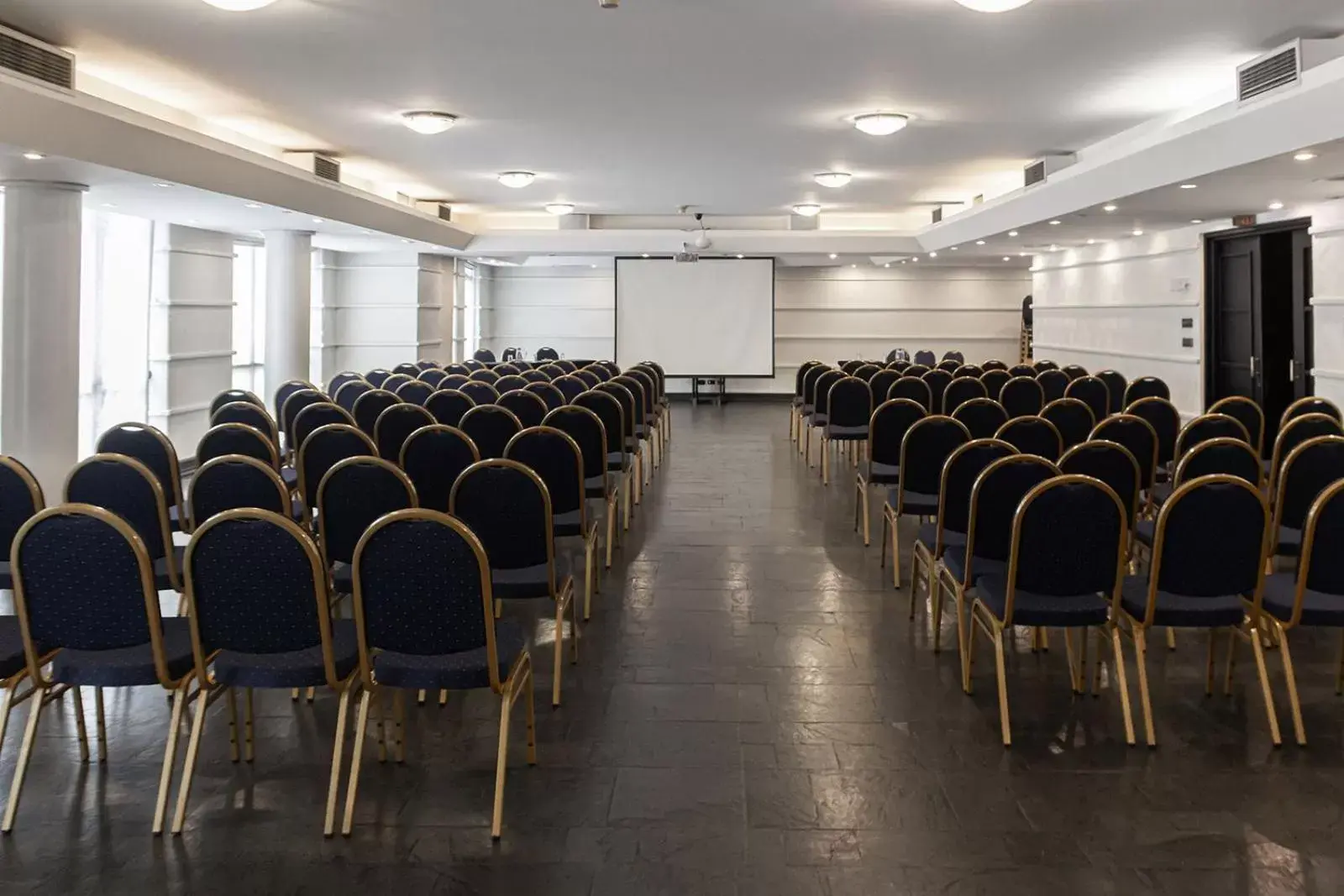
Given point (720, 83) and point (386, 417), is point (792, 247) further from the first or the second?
point (386, 417)

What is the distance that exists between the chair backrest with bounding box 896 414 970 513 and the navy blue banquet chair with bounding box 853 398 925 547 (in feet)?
3.23

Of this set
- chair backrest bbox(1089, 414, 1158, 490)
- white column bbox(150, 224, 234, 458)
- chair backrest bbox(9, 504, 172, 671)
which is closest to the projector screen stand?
white column bbox(150, 224, 234, 458)

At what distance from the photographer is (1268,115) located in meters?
6.90

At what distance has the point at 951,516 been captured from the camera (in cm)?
570

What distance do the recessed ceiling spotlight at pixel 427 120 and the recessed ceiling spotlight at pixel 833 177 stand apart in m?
5.22

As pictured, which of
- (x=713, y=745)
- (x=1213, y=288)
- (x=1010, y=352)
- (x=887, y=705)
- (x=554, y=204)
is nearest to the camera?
(x=713, y=745)

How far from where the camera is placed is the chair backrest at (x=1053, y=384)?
10852 mm

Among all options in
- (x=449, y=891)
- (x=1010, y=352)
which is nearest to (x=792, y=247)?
(x=1010, y=352)

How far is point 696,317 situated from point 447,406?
39.6 feet

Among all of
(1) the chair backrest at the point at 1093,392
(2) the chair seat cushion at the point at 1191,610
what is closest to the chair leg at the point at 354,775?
(2) the chair seat cushion at the point at 1191,610

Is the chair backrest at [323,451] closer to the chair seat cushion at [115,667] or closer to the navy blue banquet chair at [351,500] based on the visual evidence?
the navy blue banquet chair at [351,500]

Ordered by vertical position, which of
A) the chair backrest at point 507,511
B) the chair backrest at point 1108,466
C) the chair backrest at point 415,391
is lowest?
the chair backrest at point 507,511

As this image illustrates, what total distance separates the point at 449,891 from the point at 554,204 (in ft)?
47.0

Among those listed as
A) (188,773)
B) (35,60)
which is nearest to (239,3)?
(35,60)
